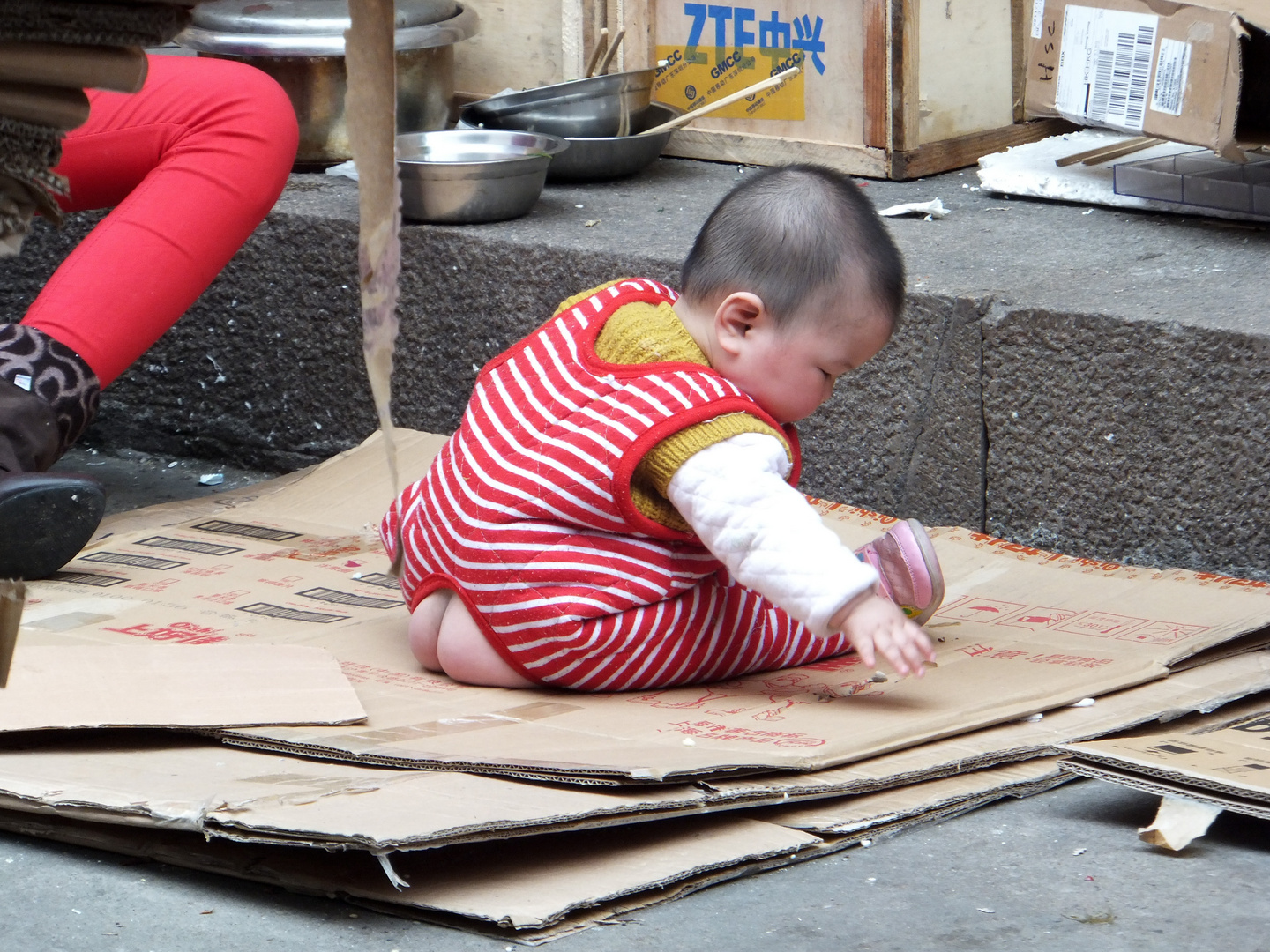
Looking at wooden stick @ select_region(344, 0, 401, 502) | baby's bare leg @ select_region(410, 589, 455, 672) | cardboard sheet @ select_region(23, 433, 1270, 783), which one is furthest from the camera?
baby's bare leg @ select_region(410, 589, 455, 672)

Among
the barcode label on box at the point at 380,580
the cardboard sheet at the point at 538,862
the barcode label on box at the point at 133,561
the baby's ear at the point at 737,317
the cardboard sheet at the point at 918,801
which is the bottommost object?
the barcode label on box at the point at 380,580

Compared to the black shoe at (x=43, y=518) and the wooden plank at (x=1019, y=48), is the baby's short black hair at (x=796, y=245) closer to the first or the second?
the black shoe at (x=43, y=518)

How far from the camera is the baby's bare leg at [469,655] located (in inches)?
61.1

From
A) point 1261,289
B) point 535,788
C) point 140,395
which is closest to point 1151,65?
point 1261,289

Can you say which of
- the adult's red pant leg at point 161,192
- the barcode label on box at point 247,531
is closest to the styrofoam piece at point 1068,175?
the adult's red pant leg at point 161,192

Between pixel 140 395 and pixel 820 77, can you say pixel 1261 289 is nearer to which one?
pixel 820 77

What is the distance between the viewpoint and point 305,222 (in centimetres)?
249

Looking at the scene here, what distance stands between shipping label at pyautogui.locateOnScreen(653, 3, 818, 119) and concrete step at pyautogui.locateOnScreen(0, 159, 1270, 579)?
0.43 ft

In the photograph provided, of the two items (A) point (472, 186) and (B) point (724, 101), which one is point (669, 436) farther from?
(B) point (724, 101)

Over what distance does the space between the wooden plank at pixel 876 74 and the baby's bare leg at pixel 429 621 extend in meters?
1.36

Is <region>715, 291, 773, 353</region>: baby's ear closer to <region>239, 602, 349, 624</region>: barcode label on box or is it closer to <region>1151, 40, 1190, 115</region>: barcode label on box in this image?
<region>239, 602, 349, 624</region>: barcode label on box

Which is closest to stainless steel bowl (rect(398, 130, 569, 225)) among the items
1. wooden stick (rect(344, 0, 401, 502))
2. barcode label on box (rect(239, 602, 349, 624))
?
barcode label on box (rect(239, 602, 349, 624))

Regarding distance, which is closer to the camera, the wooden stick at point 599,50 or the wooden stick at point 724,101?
A: the wooden stick at point 724,101

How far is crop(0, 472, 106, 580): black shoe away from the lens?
5.64 feet
